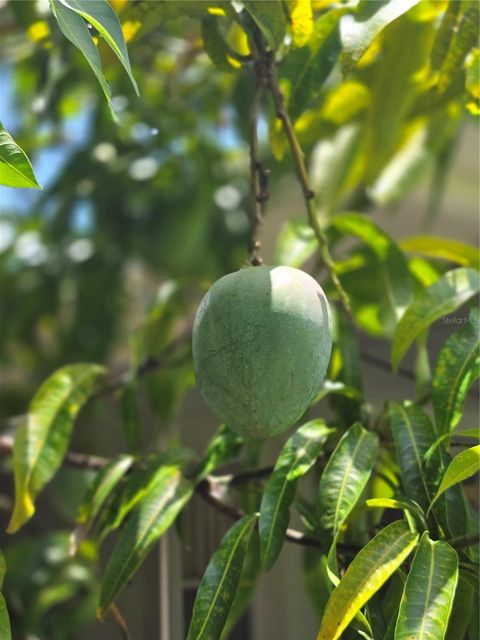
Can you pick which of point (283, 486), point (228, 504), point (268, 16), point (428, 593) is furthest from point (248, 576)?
point (268, 16)

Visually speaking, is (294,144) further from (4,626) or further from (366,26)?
(4,626)

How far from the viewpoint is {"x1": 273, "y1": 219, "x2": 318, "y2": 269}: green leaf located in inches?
35.4

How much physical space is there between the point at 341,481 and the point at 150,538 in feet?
0.48

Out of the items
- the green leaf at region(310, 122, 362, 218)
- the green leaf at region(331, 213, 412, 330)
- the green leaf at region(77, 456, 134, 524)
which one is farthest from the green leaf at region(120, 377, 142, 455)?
the green leaf at region(310, 122, 362, 218)

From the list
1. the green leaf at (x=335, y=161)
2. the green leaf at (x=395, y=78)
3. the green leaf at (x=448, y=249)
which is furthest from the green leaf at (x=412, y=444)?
the green leaf at (x=335, y=161)

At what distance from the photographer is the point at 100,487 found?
0.74 m

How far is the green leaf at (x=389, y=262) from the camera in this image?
2.66ft

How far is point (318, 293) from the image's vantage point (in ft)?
1.80

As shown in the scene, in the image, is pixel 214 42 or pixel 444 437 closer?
pixel 444 437

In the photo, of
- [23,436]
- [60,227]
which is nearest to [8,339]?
[60,227]

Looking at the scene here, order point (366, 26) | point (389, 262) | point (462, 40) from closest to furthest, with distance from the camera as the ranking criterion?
point (366, 26) → point (462, 40) → point (389, 262)

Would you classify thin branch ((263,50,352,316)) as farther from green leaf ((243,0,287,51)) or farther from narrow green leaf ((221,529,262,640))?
narrow green leaf ((221,529,262,640))

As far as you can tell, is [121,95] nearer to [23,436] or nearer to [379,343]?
[379,343]

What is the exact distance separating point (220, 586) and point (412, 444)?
16 cm
